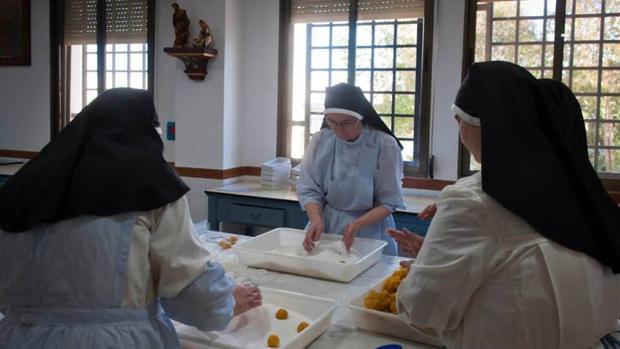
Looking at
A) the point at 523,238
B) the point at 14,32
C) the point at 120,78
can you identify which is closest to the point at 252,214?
the point at 120,78

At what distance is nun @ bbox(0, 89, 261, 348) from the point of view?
3.88 feet

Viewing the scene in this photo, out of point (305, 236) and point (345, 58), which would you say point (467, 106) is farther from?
point (345, 58)

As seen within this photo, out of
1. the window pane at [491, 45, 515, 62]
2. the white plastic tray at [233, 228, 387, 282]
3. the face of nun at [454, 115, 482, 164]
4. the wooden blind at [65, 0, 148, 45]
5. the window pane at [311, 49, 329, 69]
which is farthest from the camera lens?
the wooden blind at [65, 0, 148, 45]

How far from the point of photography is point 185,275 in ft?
4.16

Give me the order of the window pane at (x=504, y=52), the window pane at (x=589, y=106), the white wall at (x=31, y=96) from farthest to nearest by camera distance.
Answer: the white wall at (x=31, y=96), the window pane at (x=504, y=52), the window pane at (x=589, y=106)

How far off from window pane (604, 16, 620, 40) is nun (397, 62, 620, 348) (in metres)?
2.84

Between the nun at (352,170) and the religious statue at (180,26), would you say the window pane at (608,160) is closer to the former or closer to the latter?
the nun at (352,170)

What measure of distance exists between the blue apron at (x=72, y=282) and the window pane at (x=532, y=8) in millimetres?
3364

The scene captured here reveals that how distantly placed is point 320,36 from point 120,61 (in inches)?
74.3

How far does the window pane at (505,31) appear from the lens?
3.80 meters

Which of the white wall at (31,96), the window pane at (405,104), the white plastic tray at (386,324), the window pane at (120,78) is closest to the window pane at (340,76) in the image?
the window pane at (405,104)

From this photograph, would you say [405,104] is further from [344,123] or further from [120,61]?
[120,61]

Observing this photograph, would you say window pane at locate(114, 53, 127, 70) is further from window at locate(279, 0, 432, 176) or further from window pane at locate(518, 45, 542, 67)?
window pane at locate(518, 45, 542, 67)

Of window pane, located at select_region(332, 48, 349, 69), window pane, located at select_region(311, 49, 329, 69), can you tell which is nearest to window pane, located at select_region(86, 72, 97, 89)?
window pane, located at select_region(311, 49, 329, 69)
